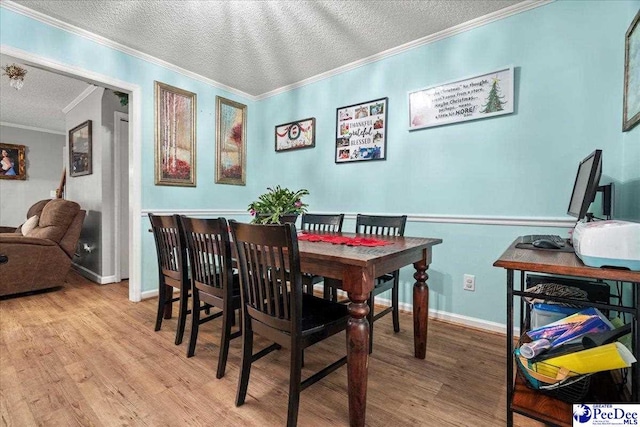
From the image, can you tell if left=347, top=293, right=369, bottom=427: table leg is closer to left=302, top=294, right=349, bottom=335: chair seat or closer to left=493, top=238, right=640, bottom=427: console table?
left=302, top=294, right=349, bottom=335: chair seat

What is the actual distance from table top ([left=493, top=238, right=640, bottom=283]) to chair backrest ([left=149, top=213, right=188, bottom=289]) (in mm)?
1746

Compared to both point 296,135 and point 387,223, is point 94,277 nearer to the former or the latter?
point 296,135

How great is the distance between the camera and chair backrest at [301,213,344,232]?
2.43 metres

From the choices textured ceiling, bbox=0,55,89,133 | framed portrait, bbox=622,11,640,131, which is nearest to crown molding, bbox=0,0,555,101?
framed portrait, bbox=622,11,640,131

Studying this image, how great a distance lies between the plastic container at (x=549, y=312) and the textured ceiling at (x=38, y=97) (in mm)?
4697

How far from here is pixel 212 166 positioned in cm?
362

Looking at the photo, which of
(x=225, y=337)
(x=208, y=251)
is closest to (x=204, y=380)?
(x=225, y=337)

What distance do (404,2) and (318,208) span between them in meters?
2.03

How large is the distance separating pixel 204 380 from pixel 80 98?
173 inches

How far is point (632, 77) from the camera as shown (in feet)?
5.36

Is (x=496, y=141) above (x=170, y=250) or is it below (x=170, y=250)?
above

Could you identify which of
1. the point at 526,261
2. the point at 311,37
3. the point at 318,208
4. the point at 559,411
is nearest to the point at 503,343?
the point at 559,411

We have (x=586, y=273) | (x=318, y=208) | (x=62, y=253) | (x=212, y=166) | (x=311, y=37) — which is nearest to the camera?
(x=586, y=273)

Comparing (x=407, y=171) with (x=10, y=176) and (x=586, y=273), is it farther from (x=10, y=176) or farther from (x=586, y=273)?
(x=10, y=176)
